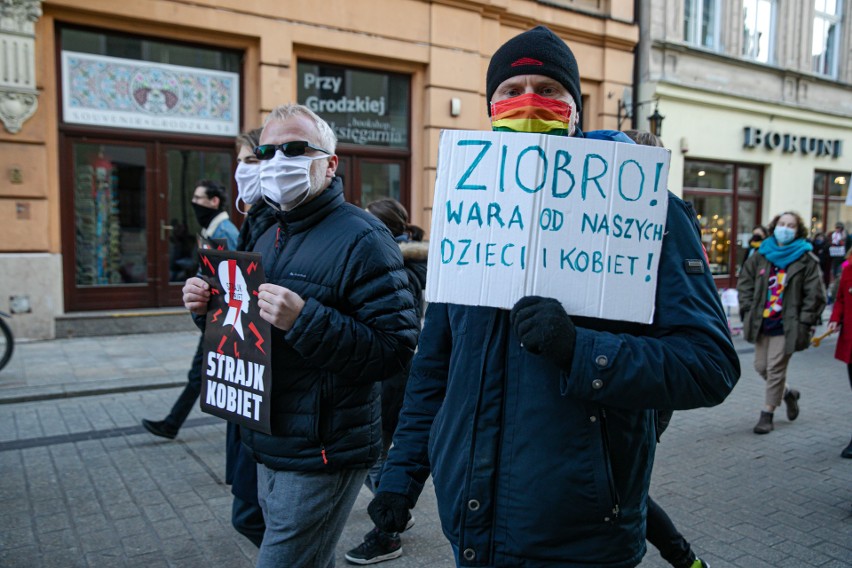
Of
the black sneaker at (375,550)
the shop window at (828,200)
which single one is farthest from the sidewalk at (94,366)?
the shop window at (828,200)

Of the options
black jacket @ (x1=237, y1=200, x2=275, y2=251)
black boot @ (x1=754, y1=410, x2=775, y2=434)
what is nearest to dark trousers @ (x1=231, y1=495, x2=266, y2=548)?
black jacket @ (x1=237, y1=200, x2=275, y2=251)

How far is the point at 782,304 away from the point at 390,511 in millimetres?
5257

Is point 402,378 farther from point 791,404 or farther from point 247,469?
point 791,404

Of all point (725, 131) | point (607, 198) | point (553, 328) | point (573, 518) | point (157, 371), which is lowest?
point (157, 371)

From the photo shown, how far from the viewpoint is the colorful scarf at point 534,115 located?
5.72ft

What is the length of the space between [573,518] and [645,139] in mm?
1813

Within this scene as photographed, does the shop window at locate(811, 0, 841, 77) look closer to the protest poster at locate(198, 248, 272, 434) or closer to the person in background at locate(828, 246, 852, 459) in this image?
the person in background at locate(828, 246, 852, 459)

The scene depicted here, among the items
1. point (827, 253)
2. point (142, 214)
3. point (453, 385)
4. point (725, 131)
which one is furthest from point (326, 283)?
point (827, 253)

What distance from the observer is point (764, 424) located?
5.94m

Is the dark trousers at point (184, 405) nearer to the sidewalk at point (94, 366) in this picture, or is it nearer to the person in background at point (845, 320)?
the sidewalk at point (94, 366)

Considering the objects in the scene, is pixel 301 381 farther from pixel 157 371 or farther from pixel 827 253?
pixel 827 253

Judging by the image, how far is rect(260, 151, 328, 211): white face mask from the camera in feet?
7.85

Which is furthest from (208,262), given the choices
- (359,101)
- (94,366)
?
(359,101)

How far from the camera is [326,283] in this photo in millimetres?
2270
